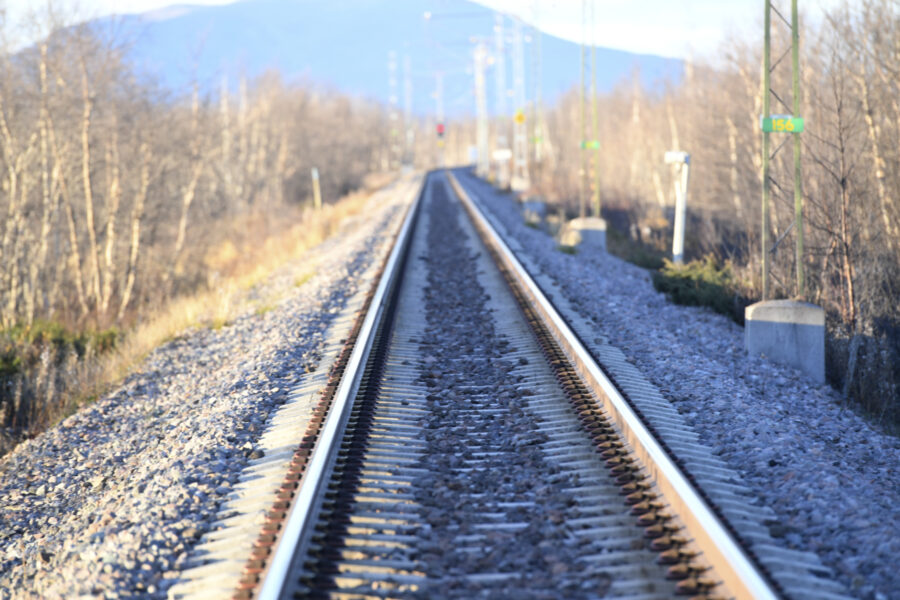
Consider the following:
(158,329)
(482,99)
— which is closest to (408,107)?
(482,99)

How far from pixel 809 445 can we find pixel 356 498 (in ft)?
10.1

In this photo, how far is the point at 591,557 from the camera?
12.8 feet

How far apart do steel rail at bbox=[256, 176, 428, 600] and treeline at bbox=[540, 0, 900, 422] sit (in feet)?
16.6

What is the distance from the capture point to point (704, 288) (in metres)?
12.5

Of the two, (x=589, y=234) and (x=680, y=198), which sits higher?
(x=680, y=198)

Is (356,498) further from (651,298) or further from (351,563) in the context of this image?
(651,298)

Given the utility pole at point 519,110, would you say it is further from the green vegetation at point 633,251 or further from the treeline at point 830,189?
the green vegetation at point 633,251

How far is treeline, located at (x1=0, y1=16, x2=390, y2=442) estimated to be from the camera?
14.5m

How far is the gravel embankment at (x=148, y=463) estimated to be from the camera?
4.22 meters

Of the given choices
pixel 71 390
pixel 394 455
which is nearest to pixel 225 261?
pixel 71 390

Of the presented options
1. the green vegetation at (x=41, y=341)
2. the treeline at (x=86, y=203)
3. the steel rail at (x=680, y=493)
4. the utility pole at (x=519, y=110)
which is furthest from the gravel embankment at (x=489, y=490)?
the utility pole at (x=519, y=110)

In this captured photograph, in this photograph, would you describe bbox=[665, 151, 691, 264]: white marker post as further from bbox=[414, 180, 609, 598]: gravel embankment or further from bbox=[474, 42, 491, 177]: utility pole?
bbox=[474, 42, 491, 177]: utility pole

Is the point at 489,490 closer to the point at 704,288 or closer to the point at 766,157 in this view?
the point at 766,157

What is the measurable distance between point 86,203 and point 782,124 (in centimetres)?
1774
